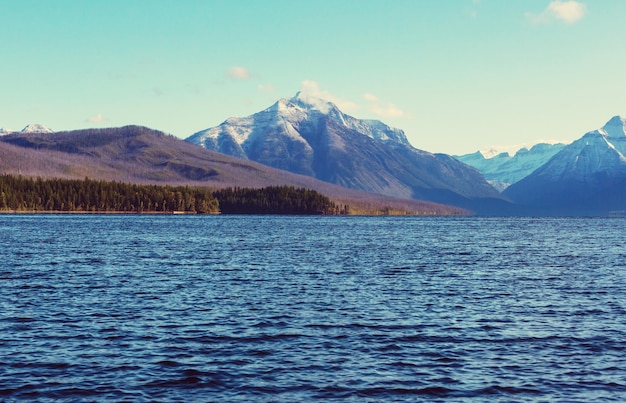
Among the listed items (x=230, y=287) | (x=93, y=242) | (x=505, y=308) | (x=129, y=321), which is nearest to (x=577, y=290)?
(x=505, y=308)

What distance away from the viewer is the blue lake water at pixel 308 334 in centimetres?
3716

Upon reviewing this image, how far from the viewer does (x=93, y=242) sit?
148m

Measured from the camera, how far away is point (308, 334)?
49.8 metres

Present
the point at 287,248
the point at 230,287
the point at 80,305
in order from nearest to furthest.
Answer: the point at 80,305 < the point at 230,287 < the point at 287,248

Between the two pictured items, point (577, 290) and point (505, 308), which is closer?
Answer: point (505, 308)

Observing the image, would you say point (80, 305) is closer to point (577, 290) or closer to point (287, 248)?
point (577, 290)

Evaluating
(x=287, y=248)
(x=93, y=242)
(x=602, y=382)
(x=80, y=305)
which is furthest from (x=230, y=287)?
(x=93, y=242)

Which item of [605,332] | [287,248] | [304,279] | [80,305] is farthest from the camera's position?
[287,248]

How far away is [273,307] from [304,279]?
21.5 meters

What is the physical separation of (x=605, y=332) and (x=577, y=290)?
24.5 metres

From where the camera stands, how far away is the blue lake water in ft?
122

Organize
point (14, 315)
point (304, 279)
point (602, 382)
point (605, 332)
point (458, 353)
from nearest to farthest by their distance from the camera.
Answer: point (602, 382)
point (458, 353)
point (605, 332)
point (14, 315)
point (304, 279)

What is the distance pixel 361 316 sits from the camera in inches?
2231

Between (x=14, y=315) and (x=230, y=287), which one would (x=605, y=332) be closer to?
(x=230, y=287)
